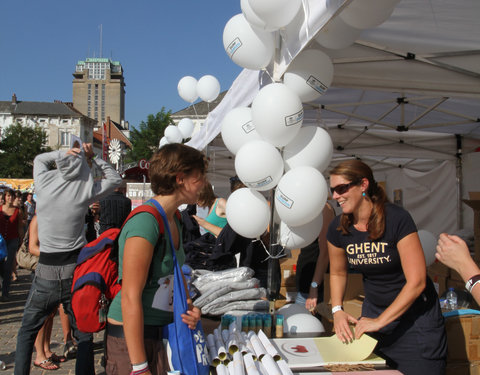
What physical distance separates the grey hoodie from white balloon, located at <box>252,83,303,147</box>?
1.61 meters

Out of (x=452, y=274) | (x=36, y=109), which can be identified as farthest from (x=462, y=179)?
(x=36, y=109)

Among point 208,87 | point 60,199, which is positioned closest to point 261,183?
point 60,199

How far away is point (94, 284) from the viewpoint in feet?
7.53

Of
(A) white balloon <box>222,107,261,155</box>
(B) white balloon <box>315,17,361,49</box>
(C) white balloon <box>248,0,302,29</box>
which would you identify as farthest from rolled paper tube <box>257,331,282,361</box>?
(C) white balloon <box>248,0,302,29</box>

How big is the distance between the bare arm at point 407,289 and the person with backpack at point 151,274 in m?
0.87

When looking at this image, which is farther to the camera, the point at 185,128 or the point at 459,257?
the point at 185,128

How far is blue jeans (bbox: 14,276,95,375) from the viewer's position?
304cm

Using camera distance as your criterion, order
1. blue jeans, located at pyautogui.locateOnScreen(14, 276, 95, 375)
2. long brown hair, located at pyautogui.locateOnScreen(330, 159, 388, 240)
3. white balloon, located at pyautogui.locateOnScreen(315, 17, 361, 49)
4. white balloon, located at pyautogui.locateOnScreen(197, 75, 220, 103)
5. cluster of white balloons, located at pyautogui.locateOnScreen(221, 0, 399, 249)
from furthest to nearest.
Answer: white balloon, located at pyautogui.locateOnScreen(197, 75, 220, 103) → blue jeans, located at pyautogui.locateOnScreen(14, 276, 95, 375) → cluster of white balloons, located at pyautogui.locateOnScreen(221, 0, 399, 249) → white balloon, located at pyautogui.locateOnScreen(315, 17, 361, 49) → long brown hair, located at pyautogui.locateOnScreen(330, 159, 388, 240)

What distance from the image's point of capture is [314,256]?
373cm

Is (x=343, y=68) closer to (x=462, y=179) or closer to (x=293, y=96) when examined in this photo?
(x=293, y=96)

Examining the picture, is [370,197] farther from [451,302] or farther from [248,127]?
[451,302]

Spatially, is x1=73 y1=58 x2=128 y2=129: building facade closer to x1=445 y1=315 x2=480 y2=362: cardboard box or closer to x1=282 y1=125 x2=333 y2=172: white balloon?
x1=282 y1=125 x2=333 y2=172: white balloon

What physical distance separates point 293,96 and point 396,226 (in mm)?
1018

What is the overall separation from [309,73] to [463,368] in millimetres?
2071
